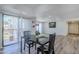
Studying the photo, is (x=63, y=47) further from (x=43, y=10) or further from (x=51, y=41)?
(x=43, y=10)

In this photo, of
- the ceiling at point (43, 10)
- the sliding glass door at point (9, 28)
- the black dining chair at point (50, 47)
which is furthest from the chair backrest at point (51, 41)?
the sliding glass door at point (9, 28)

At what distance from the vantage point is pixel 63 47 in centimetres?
269

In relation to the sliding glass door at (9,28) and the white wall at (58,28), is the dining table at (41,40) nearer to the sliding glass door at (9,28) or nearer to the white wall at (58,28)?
the white wall at (58,28)

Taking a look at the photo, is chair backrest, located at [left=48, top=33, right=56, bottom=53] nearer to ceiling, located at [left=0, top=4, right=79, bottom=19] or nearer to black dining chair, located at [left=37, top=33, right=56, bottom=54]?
black dining chair, located at [left=37, top=33, right=56, bottom=54]

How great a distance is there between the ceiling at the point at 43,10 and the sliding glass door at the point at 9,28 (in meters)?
0.14

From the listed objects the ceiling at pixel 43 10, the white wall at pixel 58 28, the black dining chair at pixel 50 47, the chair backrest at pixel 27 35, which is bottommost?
the black dining chair at pixel 50 47

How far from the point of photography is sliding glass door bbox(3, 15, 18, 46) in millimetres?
2637

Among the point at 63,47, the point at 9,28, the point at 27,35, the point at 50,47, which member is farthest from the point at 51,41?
the point at 9,28

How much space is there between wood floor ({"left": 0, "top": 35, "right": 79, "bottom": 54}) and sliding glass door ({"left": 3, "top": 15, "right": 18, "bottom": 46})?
0.17 meters

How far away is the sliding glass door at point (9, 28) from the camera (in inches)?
104

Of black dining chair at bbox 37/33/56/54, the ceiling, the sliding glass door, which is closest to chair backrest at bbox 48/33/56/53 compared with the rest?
black dining chair at bbox 37/33/56/54
